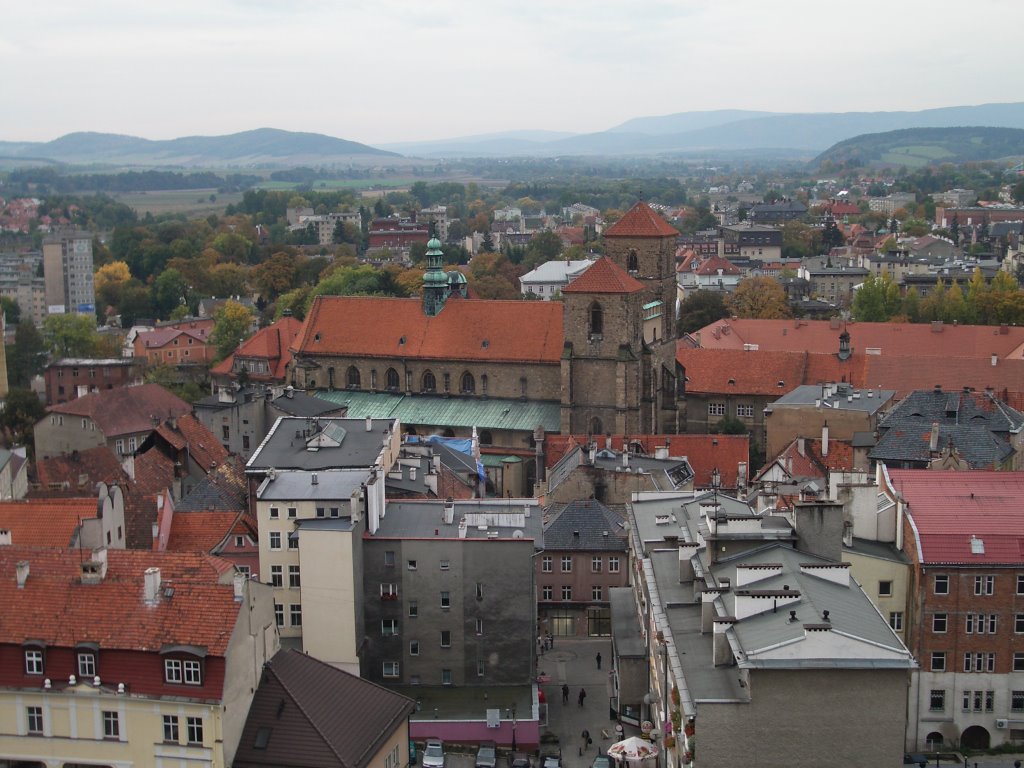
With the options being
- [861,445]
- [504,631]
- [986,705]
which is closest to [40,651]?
[504,631]

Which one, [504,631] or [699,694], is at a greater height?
[699,694]

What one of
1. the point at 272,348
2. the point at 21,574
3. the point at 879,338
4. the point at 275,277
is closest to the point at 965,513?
the point at 21,574

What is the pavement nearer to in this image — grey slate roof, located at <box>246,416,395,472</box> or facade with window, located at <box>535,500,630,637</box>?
facade with window, located at <box>535,500,630,637</box>

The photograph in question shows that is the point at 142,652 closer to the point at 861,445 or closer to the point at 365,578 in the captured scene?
the point at 365,578

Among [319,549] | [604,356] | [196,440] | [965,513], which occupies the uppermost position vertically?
[604,356]

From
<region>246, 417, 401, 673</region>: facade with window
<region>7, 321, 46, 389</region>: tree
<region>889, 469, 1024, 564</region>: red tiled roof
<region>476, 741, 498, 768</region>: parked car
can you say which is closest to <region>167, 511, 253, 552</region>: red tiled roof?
<region>246, 417, 401, 673</region>: facade with window

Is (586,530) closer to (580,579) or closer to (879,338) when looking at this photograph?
(580,579)
